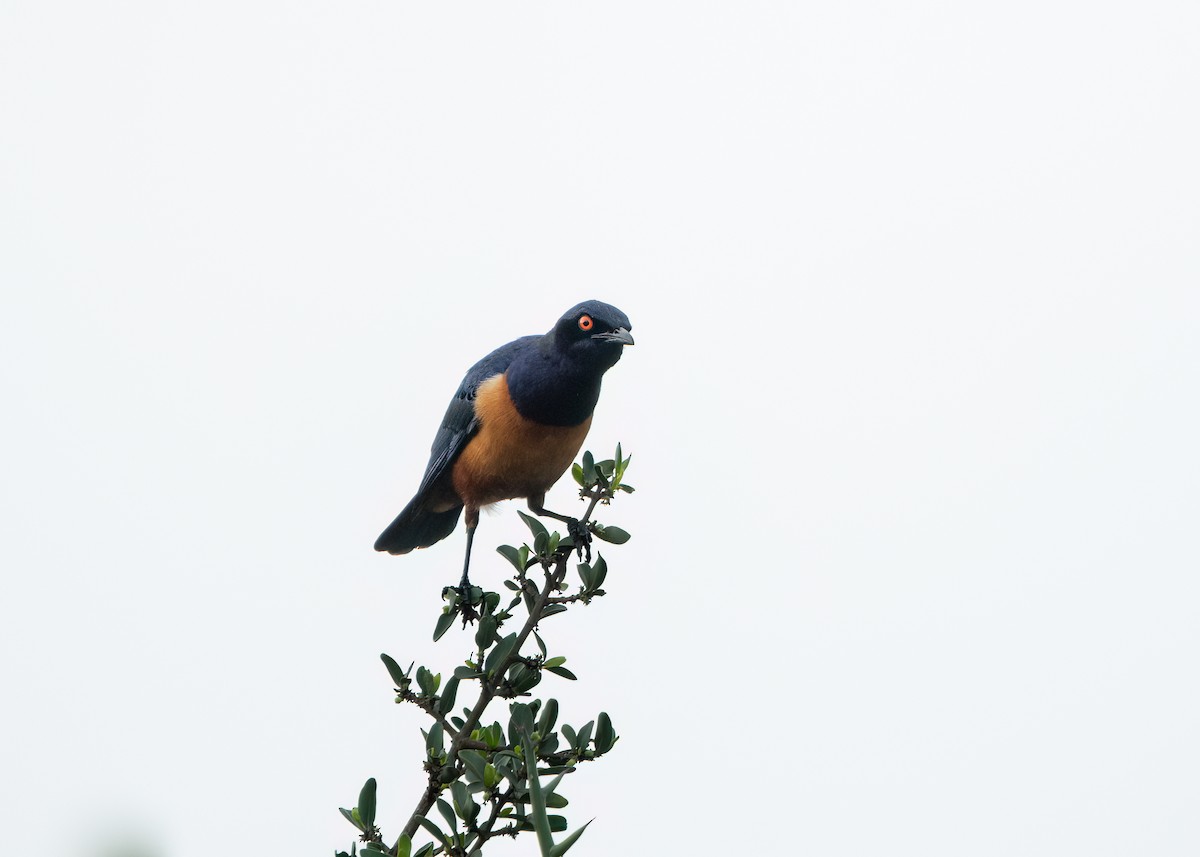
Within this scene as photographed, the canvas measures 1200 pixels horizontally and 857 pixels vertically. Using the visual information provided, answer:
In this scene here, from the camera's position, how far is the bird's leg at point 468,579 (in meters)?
4.63

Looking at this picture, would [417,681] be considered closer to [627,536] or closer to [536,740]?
[536,740]

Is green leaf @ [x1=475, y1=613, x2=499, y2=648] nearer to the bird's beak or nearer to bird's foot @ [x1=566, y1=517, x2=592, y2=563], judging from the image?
bird's foot @ [x1=566, y1=517, x2=592, y2=563]

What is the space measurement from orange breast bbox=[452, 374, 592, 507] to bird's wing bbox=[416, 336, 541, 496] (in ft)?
0.18

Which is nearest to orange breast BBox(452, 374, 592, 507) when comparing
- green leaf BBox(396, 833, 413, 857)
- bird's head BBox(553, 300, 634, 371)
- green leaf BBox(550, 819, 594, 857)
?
bird's head BBox(553, 300, 634, 371)

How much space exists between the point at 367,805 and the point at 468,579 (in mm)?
2630

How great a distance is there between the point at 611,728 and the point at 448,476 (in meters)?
3.11

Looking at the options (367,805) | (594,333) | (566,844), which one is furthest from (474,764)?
(594,333)

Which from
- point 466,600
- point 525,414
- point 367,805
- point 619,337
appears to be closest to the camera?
point 367,805

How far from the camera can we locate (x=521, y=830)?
9.31 ft

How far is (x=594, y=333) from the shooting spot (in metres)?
5.18

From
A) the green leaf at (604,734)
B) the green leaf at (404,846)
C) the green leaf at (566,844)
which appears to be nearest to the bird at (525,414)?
the green leaf at (604,734)

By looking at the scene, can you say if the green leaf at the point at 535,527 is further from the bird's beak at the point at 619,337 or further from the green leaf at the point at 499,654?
the bird's beak at the point at 619,337

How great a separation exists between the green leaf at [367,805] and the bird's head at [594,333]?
8.09 feet

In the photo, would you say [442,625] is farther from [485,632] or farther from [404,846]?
[404,846]
